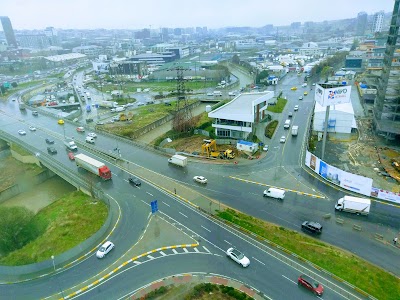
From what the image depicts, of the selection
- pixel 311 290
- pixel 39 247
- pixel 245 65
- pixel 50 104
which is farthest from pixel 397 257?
pixel 245 65

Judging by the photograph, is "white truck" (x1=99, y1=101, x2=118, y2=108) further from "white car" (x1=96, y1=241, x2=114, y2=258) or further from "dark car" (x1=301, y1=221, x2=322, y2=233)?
"dark car" (x1=301, y1=221, x2=322, y2=233)

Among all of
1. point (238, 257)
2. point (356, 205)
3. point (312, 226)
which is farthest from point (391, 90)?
point (238, 257)

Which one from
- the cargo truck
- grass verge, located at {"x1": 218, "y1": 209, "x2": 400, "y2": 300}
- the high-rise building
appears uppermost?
the high-rise building

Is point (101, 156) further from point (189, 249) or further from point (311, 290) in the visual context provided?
point (311, 290)

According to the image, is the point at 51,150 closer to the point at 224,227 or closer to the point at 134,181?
the point at 134,181

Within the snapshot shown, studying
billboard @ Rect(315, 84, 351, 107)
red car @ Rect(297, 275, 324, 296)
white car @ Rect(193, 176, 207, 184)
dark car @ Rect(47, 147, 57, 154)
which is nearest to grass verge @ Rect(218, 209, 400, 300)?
red car @ Rect(297, 275, 324, 296)

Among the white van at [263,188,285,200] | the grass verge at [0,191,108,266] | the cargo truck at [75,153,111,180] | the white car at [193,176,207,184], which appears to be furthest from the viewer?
the cargo truck at [75,153,111,180]

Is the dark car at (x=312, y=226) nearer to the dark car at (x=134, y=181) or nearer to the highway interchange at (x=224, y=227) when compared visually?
the highway interchange at (x=224, y=227)
